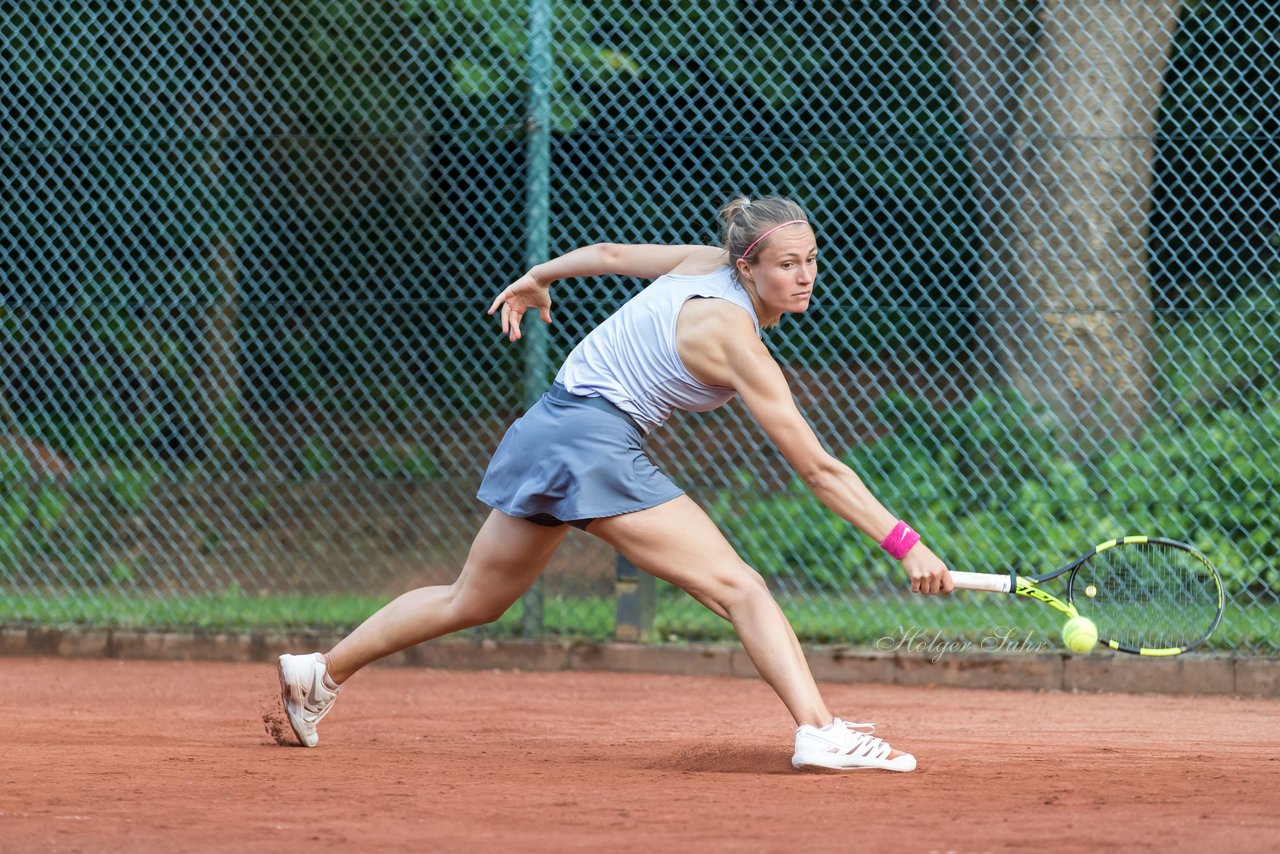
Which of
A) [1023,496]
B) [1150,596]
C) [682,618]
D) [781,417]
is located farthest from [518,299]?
[1023,496]

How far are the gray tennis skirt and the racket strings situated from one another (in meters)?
1.62

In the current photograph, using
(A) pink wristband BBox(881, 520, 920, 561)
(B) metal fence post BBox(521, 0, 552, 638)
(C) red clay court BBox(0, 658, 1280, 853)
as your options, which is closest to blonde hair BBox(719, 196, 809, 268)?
(A) pink wristband BBox(881, 520, 920, 561)

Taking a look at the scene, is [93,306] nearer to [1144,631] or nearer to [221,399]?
[221,399]

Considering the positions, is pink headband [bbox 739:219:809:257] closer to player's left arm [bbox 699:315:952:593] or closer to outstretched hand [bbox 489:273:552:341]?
player's left arm [bbox 699:315:952:593]

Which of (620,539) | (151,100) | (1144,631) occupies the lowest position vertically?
(1144,631)

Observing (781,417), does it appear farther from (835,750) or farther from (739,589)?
(835,750)

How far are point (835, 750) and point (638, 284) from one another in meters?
3.52

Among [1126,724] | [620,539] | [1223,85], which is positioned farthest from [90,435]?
[1223,85]

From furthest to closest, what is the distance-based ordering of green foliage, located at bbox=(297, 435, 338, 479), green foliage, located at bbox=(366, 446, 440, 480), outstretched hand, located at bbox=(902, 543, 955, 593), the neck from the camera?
green foliage, located at bbox=(366, 446, 440, 480) → green foliage, located at bbox=(297, 435, 338, 479) → the neck → outstretched hand, located at bbox=(902, 543, 955, 593)

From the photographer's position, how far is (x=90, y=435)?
8188mm

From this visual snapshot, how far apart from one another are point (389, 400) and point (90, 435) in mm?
1544

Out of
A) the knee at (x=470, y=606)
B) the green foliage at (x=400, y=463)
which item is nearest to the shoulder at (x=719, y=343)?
the knee at (x=470, y=606)

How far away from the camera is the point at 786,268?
434 centimetres

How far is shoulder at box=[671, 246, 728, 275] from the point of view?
453 cm
